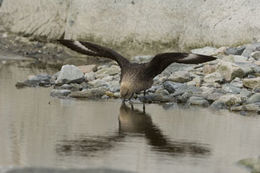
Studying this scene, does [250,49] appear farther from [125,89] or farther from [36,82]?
[125,89]

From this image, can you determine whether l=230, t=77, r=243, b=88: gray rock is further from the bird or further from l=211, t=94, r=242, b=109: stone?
the bird

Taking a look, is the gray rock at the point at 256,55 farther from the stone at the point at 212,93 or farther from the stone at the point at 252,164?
the stone at the point at 252,164

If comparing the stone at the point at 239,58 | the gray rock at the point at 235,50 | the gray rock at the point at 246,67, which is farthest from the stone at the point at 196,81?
the gray rock at the point at 235,50

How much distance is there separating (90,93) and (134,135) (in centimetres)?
342

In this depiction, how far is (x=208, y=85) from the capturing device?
12.5m

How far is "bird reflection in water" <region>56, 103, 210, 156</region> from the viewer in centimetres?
752

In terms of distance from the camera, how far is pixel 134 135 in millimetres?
8617

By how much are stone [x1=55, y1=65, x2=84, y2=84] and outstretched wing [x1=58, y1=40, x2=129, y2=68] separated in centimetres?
79

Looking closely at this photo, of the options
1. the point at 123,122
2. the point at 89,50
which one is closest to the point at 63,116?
the point at 123,122

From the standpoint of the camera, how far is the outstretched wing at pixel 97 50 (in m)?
11.6

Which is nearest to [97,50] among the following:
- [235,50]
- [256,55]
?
[256,55]

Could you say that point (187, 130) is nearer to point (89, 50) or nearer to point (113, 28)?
point (89, 50)

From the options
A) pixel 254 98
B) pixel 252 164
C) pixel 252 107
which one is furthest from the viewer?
pixel 254 98

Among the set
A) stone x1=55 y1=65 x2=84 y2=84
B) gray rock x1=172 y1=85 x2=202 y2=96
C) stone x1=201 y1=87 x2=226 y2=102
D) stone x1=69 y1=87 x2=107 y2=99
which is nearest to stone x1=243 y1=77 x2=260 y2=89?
stone x1=201 y1=87 x2=226 y2=102
